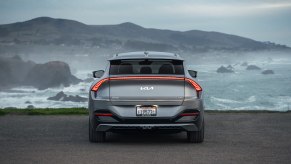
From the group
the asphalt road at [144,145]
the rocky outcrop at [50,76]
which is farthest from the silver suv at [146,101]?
the rocky outcrop at [50,76]

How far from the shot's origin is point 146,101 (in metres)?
9.23

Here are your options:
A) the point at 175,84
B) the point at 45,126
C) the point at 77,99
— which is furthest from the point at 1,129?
the point at 77,99

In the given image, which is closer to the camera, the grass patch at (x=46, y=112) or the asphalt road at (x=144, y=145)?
the asphalt road at (x=144, y=145)

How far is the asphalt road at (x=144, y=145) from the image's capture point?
8.05 meters

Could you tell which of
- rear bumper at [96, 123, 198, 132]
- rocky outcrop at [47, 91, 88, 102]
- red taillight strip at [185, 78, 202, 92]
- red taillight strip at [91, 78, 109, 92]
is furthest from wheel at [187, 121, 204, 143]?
rocky outcrop at [47, 91, 88, 102]

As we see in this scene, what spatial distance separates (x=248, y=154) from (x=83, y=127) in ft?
17.0

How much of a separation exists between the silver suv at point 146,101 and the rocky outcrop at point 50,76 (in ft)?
527

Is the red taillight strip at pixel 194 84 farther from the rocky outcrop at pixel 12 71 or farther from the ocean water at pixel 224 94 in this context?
the rocky outcrop at pixel 12 71

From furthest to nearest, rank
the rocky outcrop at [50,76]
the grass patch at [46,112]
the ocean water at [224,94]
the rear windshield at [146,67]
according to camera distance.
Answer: the rocky outcrop at [50,76] < the ocean water at [224,94] < the grass patch at [46,112] < the rear windshield at [146,67]

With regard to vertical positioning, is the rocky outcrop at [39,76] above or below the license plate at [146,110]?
below

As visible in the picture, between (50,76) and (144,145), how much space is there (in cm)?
16469

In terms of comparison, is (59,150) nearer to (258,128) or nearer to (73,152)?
(73,152)

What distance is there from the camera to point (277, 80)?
17988 centimetres

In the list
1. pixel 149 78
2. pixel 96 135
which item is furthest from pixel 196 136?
pixel 96 135
